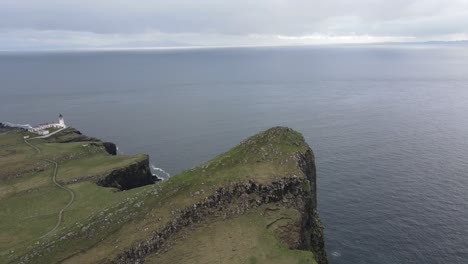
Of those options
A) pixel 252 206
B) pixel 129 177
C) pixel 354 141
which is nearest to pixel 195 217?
pixel 252 206

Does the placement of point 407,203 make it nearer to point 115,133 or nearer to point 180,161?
point 180,161

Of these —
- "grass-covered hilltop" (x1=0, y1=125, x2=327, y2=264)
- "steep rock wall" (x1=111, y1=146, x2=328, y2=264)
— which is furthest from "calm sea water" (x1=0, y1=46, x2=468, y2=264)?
"grass-covered hilltop" (x1=0, y1=125, x2=327, y2=264)

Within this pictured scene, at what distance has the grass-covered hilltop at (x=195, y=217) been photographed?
38.7m

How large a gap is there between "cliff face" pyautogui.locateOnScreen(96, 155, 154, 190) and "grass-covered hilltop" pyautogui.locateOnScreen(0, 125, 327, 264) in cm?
562

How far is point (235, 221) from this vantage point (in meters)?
43.4

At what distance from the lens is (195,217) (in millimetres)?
42750

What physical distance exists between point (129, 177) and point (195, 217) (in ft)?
121

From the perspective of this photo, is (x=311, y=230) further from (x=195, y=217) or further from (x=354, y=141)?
(x=354, y=141)

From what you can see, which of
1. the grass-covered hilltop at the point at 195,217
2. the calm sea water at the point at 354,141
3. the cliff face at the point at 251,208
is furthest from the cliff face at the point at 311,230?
the calm sea water at the point at 354,141

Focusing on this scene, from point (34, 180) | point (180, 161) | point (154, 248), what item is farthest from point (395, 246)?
point (34, 180)

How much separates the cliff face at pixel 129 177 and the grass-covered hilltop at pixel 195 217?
5.62 metres

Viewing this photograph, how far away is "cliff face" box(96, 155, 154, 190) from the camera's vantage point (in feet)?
233

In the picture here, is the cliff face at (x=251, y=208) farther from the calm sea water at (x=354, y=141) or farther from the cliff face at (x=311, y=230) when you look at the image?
the calm sea water at (x=354, y=141)

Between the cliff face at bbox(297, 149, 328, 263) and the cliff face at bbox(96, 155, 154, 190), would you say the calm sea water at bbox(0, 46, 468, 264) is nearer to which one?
the cliff face at bbox(297, 149, 328, 263)
